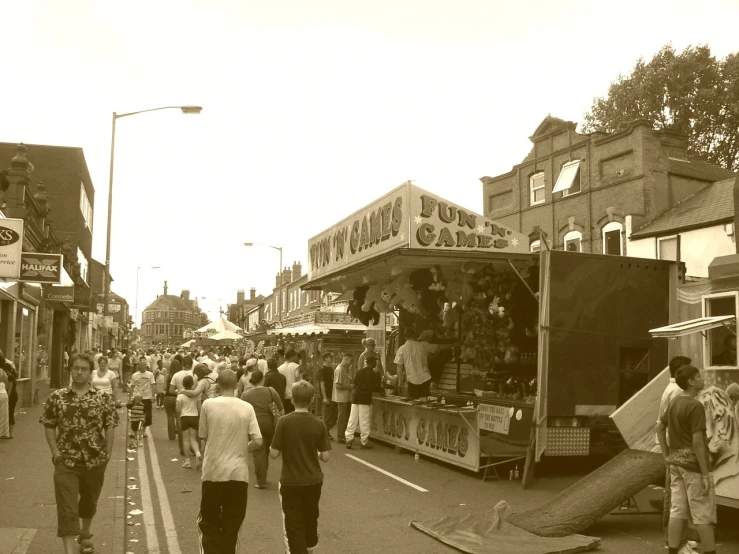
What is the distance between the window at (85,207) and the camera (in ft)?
154

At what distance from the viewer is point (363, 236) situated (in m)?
15.0

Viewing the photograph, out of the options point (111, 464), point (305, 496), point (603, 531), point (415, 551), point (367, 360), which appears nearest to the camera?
point (305, 496)

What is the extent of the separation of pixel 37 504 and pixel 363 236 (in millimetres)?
7455

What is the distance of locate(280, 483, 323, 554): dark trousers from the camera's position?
6.43 m

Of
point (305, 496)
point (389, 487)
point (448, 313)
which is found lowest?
point (389, 487)

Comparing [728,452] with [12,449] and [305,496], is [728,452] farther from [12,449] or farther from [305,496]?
[12,449]

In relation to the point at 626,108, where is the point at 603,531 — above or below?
below

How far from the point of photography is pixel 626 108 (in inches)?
1676

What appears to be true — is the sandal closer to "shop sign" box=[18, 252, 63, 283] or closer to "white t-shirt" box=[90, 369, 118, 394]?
"white t-shirt" box=[90, 369, 118, 394]

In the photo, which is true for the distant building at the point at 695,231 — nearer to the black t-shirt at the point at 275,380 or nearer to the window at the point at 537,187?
A: the window at the point at 537,187

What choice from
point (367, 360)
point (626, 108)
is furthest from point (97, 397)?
point (626, 108)

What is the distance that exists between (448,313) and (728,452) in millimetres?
8646

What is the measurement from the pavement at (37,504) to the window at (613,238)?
21006 mm

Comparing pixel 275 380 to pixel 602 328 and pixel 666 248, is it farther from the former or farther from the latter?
pixel 666 248
